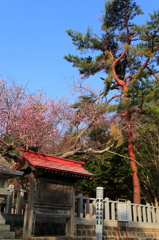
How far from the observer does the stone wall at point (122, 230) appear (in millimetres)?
9881

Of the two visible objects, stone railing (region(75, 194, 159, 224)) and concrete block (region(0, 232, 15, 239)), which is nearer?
concrete block (region(0, 232, 15, 239))

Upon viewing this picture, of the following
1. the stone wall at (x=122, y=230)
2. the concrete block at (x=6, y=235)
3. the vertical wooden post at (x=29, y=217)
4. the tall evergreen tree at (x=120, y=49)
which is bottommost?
the stone wall at (x=122, y=230)

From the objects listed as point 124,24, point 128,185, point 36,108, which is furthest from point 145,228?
point 124,24

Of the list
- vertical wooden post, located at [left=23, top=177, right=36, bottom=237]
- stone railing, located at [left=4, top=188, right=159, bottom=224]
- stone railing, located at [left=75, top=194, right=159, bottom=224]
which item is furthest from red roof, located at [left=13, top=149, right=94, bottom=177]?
stone railing, located at [left=75, top=194, right=159, bottom=224]

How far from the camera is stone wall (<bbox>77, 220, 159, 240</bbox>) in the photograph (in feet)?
32.4

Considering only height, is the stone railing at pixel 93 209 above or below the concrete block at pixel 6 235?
above

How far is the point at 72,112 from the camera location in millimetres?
15766

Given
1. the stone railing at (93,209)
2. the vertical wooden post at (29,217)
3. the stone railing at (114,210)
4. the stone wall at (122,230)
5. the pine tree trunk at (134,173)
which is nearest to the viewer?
the vertical wooden post at (29,217)

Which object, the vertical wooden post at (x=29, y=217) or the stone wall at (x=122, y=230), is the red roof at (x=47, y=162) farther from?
the stone wall at (x=122, y=230)

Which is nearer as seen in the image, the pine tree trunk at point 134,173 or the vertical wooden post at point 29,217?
the vertical wooden post at point 29,217

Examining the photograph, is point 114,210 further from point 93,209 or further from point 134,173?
point 134,173

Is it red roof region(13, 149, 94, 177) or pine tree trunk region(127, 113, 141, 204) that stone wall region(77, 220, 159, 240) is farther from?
red roof region(13, 149, 94, 177)

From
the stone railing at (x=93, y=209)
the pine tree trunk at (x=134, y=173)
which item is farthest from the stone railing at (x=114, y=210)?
the pine tree trunk at (x=134, y=173)

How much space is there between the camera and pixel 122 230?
11281 millimetres
